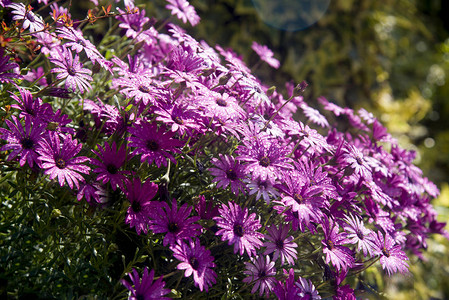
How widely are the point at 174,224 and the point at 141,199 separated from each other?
83 millimetres

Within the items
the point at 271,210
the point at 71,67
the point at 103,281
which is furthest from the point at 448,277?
the point at 71,67

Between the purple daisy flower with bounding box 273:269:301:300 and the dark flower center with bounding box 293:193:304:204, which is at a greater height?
the dark flower center with bounding box 293:193:304:204

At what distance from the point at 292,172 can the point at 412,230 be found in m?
0.59

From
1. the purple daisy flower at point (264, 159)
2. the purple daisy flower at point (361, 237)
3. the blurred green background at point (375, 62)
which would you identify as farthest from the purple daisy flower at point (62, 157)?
the blurred green background at point (375, 62)

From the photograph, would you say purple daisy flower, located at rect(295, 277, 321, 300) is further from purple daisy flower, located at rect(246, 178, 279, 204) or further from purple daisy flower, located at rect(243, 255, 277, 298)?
purple daisy flower, located at rect(246, 178, 279, 204)

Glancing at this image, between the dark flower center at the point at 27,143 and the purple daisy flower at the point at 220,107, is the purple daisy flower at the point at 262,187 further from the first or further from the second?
the dark flower center at the point at 27,143

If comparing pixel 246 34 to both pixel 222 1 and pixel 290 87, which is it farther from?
pixel 290 87

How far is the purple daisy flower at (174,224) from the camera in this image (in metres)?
0.82

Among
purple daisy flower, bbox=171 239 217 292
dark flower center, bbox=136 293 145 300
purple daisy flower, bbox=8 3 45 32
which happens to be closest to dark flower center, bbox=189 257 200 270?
purple daisy flower, bbox=171 239 217 292

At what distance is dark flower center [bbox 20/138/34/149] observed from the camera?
80cm

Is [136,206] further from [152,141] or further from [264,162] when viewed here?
[264,162]

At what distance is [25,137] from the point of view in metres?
0.81

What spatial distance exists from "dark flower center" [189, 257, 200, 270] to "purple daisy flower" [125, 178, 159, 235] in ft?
0.35

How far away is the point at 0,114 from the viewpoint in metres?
0.91
